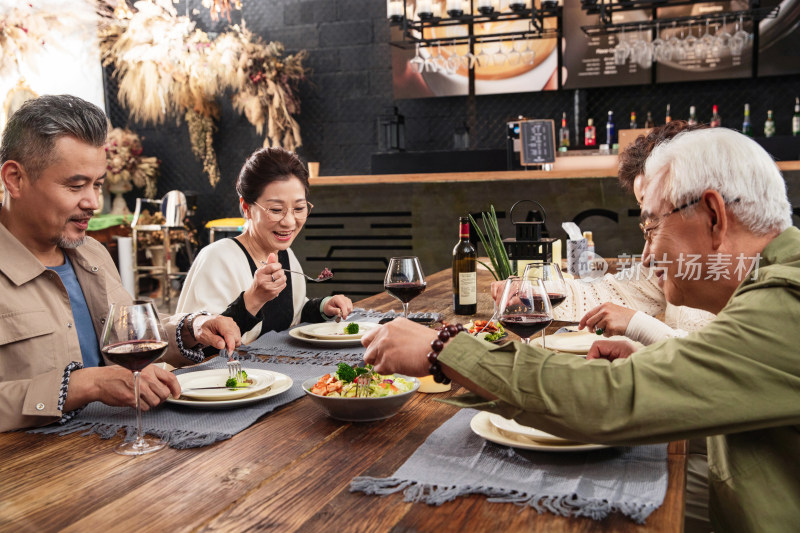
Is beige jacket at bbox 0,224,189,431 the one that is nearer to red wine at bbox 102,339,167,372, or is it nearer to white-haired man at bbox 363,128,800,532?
red wine at bbox 102,339,167,372

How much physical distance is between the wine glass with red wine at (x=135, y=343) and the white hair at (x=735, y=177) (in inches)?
36.5

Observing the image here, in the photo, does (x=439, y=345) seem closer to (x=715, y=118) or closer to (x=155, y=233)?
(x=715, y=118)

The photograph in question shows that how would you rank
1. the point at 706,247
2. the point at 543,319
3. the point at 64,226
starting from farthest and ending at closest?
the point at 64,226
the point at 543,319
the point at 706,247

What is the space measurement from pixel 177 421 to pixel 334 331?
773 millimetres

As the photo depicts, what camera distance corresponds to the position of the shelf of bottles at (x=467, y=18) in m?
5.85

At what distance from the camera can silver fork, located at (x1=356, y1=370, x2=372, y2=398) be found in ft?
4.38

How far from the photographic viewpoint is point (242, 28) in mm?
7754

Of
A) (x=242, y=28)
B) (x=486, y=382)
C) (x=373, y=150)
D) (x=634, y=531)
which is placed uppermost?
(x=242, y=28)

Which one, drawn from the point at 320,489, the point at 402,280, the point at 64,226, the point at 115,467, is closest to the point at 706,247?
the point at 320,489

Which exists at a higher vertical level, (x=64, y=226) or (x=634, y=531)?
(x=64, y=226)

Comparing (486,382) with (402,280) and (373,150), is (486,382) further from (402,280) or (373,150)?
(373,150)

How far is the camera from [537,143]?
522cm

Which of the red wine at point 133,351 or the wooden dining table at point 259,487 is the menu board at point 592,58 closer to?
the wooden dining table at point 259,487

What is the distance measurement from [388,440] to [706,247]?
636 millimetres
